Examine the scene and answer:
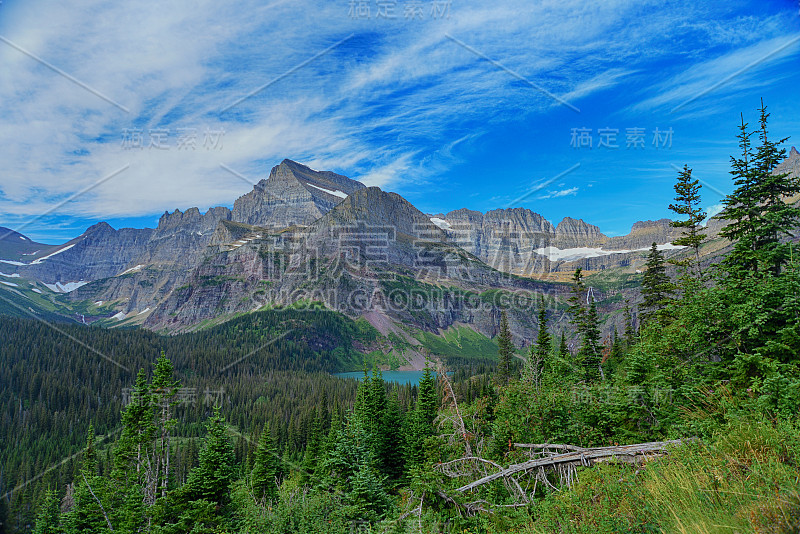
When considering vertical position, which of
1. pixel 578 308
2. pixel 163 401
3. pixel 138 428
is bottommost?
pixel 138 428

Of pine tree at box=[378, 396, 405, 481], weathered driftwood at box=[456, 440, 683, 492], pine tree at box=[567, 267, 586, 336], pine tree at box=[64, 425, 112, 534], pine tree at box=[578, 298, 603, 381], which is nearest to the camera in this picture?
weathered driftwood at box=[456, 440, 683, 492]

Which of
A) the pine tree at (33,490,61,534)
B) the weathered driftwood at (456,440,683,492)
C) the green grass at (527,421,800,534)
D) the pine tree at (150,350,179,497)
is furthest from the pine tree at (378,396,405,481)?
the pine tree at (33,490,61,534)

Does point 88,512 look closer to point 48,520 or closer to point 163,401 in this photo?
point 163,401

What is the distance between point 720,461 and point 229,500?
29.5 metres

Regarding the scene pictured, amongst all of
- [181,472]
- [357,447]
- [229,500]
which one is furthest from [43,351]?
[357,447]

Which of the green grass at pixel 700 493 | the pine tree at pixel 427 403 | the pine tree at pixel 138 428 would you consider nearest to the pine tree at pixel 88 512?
the pine tree at pixel 138 428

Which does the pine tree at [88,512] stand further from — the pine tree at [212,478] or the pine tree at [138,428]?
the pine tree at [212,478]

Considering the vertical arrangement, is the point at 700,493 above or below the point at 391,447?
above

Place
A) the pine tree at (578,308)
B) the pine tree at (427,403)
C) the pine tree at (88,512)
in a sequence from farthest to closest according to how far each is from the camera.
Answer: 1. the pine tree at (578,308)
2. the pine tree at (88,512)
3. the pine tree at (427,403)

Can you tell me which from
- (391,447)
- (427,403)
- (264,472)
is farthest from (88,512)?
(427,403)

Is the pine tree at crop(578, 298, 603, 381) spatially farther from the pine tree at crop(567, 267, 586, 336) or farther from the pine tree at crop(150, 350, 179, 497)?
the pine tree at crop(150, 350, 179, 497)

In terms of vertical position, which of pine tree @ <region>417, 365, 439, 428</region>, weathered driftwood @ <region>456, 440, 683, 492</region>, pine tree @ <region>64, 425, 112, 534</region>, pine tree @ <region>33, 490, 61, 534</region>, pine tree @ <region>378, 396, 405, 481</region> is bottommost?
pine tree @ <region>33, 490, 61, 534</region>

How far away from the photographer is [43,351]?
158 meters

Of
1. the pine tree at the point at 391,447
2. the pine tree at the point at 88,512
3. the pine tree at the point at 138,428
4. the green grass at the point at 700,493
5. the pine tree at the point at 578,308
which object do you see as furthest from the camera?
the pine tree at the point at 578,308
